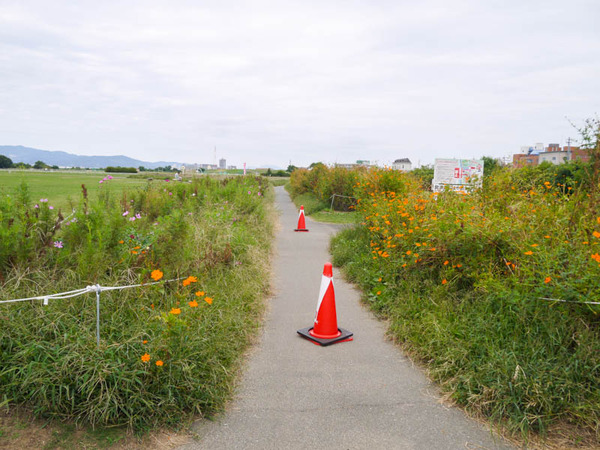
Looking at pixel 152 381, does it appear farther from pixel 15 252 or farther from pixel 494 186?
pixel 494 186

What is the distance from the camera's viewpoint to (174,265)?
16.6 feet

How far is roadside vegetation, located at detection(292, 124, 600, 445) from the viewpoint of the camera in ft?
10.2

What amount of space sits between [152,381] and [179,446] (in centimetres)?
52

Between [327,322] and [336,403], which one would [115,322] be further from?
[327,322]

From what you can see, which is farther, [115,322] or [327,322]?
[327,322]

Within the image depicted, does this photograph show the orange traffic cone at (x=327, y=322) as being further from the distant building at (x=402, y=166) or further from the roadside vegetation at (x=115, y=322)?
the distant building at (x=402, y=166)

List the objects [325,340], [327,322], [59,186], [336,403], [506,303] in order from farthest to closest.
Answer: [59,186] → [327,322] → [325,340] → [506,303] → [336,403]

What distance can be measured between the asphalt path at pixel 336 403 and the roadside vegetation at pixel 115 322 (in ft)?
0.83

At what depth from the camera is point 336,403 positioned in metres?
3.43

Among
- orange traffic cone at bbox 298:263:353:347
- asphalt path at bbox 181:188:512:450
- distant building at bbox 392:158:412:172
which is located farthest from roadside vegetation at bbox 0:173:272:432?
distant building at bbox 392:158:412:172

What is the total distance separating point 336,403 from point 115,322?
2.00m

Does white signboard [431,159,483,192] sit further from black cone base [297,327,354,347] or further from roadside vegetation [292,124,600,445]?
black cone base [297,327,354,347]

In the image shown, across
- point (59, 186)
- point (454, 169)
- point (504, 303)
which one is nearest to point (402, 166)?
point (454, 169)

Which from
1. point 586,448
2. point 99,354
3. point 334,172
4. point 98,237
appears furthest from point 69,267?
point 334,172
